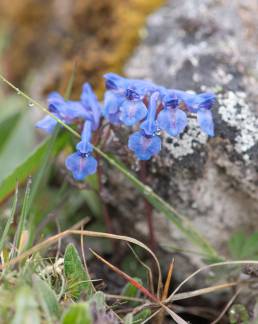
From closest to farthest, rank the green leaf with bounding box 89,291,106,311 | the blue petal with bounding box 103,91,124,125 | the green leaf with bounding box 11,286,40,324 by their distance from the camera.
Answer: the green leaf with bounding box 11,286,40,324
the green leaf with bounding box 89,291,106,311
the blue petal with bounding box 103,91,124,125

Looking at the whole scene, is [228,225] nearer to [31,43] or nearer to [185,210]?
[185,210]

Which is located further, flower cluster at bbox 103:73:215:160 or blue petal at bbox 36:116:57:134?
blue petal at bbox 36:116:57:134

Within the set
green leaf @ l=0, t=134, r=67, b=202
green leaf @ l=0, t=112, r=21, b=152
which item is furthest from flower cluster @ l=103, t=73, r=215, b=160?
green leaf @ l=0, t=112, r=21, b=152

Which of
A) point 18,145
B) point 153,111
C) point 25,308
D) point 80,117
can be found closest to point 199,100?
point 153,111

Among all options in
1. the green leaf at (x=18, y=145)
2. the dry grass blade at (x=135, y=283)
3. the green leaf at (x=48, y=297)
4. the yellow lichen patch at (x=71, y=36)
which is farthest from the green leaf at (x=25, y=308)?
the yellow lichen patch at (x=71, y=36)

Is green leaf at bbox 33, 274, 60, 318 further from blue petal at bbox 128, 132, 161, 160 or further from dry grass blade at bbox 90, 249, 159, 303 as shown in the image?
blue petal at bbox 128, 132, 161, 160

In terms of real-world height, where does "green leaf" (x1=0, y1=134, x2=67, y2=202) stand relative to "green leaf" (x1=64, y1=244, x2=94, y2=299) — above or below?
above

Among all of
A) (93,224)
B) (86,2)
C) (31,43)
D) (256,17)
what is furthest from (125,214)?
(31,43)

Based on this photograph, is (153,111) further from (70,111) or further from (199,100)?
(70,111)
